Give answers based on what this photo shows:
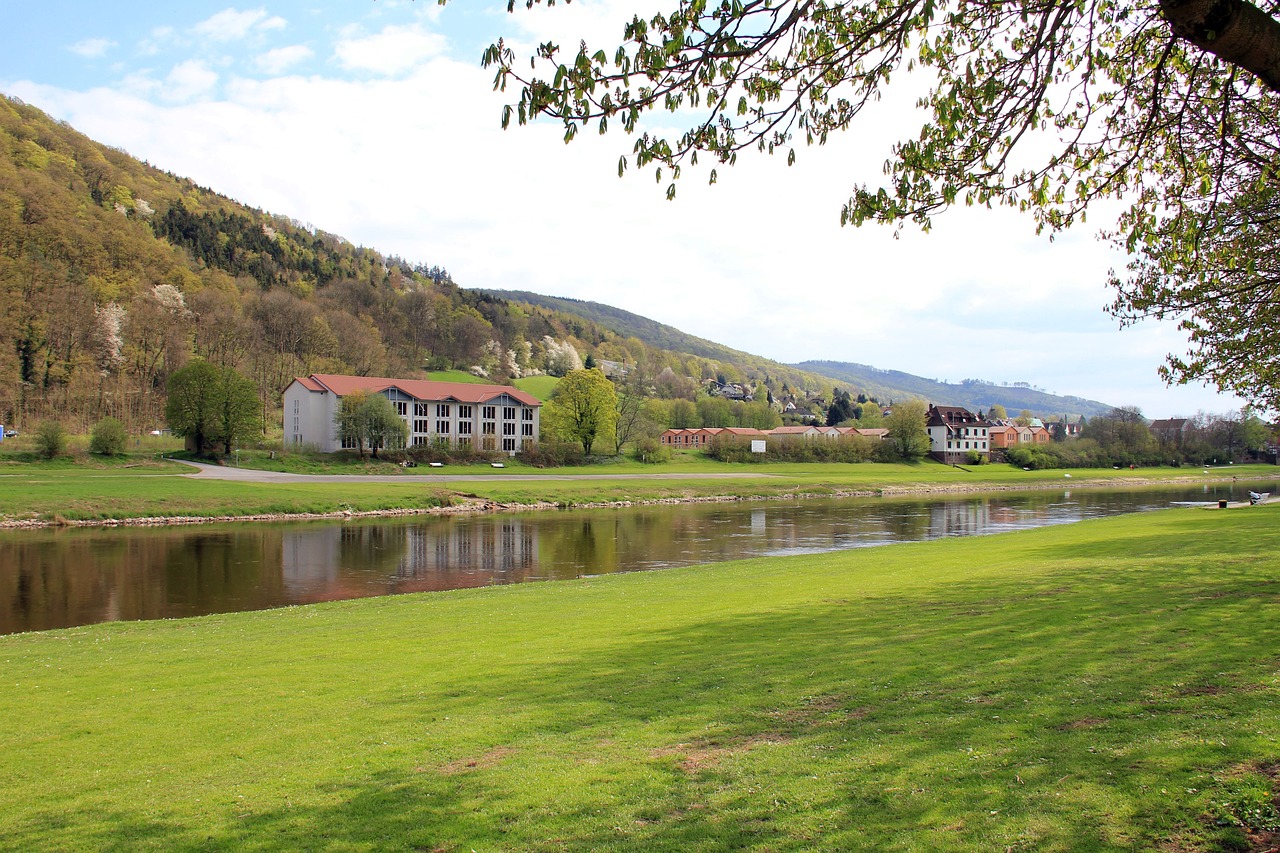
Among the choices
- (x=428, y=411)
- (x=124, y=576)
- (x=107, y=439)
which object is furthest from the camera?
(x=428, y=411)

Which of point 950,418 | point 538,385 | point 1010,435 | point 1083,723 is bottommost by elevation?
point 1083,723

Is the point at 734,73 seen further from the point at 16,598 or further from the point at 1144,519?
the point at 1144,519

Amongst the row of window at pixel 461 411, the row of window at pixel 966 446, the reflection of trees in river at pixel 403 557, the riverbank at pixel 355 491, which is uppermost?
the row of window at pixel 461 411

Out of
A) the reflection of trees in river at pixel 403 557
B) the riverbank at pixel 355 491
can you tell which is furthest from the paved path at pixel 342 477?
Result: the reflection of trees in river at pixel 403 557

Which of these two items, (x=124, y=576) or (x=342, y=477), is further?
(x=342, y=477)

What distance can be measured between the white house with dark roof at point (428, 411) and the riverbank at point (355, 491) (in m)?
20.5

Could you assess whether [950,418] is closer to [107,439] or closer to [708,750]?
[107,439]

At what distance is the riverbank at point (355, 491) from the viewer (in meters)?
43.9

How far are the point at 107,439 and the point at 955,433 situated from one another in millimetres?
130945

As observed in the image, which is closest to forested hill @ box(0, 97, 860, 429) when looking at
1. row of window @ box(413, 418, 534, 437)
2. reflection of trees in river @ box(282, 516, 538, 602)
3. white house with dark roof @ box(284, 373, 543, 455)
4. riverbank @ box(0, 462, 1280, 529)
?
white house with dark roof @ box(284, 373, 543, 455)

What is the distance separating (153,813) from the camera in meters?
6.31

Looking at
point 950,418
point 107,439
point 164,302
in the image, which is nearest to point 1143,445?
point 950,418

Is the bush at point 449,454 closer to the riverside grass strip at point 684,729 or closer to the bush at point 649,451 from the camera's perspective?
the bush at point 649,451

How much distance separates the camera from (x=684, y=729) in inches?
305
